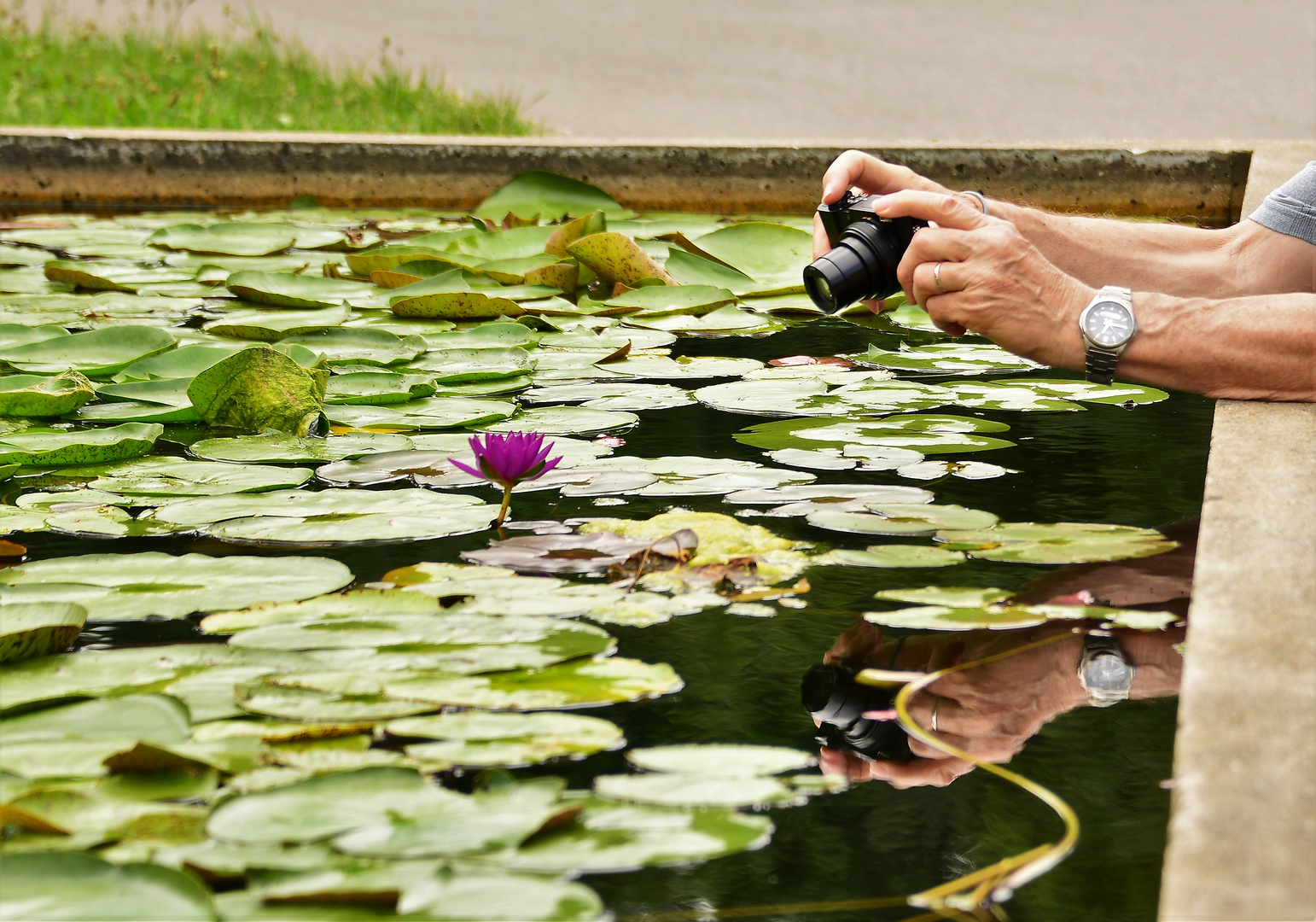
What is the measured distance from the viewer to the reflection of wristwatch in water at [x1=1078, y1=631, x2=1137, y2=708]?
0.76m

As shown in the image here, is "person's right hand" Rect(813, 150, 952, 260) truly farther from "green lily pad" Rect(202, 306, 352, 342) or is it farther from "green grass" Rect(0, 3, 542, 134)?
"green grass" Rect(0, 3, 542, 134)

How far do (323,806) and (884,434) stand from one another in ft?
2.58

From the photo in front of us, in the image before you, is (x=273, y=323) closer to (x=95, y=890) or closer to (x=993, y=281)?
(x=993, y=281)

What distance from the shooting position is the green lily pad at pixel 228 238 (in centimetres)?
227

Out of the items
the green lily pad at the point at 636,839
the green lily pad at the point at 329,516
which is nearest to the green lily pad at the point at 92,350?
the green lily pad at the point at 329,516

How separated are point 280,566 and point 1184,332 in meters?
0.79

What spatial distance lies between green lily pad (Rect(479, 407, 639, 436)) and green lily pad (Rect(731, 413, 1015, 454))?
12cm

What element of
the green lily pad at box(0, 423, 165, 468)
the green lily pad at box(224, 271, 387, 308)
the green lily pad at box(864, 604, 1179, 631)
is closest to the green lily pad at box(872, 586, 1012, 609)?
the green lily pad at box(864, 604, 1179, 631)

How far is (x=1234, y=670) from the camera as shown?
62 centimetres

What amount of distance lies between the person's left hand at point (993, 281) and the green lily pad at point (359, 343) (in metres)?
0.63

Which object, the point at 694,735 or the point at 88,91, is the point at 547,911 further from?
the point at 88,91

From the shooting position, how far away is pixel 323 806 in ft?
1.99

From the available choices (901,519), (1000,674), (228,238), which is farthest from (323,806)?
(228,238)

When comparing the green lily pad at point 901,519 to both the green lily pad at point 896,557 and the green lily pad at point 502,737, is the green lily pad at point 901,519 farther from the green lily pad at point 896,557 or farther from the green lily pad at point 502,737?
the green lily pad at point 502,737
